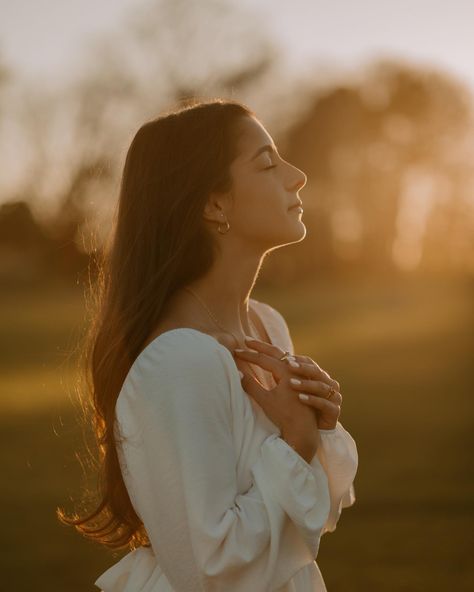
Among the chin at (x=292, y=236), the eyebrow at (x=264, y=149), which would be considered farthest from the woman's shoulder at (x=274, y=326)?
the eyebrow at (x=264, y=149)

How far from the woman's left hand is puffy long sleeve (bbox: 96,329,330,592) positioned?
14 cm

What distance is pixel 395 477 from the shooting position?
900 cm

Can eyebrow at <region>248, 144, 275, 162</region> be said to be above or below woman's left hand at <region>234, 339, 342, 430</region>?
above

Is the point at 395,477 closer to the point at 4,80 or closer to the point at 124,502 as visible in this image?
the point at 124,502

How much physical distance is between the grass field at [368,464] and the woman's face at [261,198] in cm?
88

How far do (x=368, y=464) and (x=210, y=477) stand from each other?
752 centimetres

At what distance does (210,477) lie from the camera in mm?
2188

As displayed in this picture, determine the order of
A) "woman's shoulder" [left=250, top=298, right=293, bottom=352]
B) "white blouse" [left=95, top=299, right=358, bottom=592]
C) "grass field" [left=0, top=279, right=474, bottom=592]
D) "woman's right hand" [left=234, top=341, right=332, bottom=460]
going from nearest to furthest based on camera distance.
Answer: "white blouse" [left=95, top=299, right=358, bottom=592] < "woman's right hand" [left=234, top=341, right=332, bottom=460] < "woman's shoulder" [left=250, top=298, right=293, bottom=352] < "grass field" [left=0, top=279, right=474, bottom=592]

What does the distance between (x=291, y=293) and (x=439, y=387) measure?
2807 cm

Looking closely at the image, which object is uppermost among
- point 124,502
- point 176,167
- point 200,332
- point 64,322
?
point 176,167

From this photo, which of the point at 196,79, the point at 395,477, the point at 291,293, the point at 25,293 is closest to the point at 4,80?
the point at 196,79

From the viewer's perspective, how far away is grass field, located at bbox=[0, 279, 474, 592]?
648 centimetres

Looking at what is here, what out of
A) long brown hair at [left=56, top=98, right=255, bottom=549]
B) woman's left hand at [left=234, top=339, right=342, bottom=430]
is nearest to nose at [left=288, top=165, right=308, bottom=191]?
long brown hair at [left=56, top=98, right=255, bottom=549]

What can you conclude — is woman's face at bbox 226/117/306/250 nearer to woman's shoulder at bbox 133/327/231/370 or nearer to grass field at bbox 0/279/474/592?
woman's shoulder at bbox 133/327/231/370
